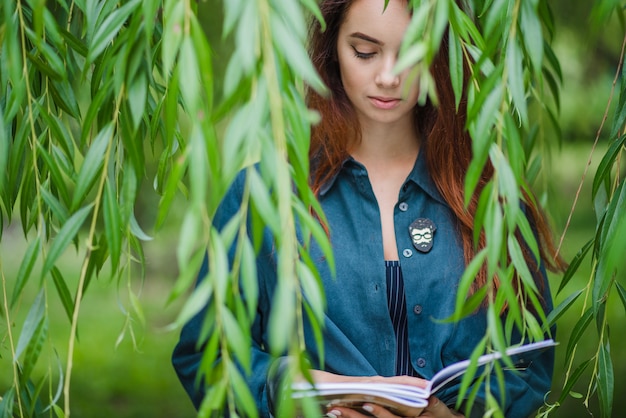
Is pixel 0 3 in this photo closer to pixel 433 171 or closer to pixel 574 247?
pixel 433 171

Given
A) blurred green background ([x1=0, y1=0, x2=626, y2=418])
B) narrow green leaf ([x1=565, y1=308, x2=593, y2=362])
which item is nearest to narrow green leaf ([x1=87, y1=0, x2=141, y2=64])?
narrow green leaf ([x1=565, y1=308, x2=593, y2=362])

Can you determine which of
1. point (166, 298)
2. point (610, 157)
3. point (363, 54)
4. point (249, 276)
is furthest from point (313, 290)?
point (166, 298)

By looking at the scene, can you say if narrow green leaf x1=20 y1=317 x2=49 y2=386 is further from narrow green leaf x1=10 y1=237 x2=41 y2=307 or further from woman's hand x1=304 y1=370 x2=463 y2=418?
woman's hand x1=304 y1=370 x2=463 y2=418

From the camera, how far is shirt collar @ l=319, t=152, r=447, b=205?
146 centimetres

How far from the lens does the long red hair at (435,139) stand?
1.43 metres

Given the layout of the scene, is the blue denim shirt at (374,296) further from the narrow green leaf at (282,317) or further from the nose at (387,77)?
the narrow green leaf at (282,317)

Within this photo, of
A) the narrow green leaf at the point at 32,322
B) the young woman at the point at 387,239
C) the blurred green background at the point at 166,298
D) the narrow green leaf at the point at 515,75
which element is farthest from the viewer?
the blurred green background at the point at 166,298

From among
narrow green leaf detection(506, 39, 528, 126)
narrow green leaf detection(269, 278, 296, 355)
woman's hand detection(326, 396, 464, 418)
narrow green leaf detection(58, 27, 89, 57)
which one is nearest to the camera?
narrow green leaf detection(269, 278, 296, 355)

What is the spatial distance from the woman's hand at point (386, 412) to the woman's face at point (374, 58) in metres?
0.42

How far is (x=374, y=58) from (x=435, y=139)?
209 millimetres

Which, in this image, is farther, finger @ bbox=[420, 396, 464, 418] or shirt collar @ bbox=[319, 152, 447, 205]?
shirt collar @ bbox=[319, 152, 447, 205]

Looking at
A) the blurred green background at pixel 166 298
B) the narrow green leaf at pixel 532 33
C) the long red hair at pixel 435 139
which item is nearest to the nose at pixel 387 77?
the long red hair at pixel 435 139

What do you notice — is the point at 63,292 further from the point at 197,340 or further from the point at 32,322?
the point at 197,340

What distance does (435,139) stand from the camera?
1.47m
